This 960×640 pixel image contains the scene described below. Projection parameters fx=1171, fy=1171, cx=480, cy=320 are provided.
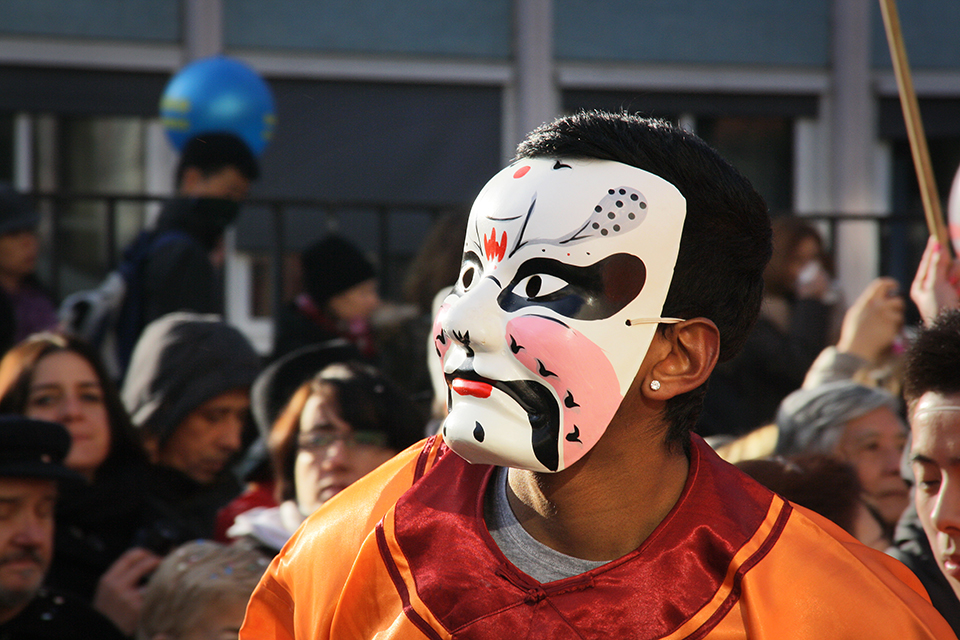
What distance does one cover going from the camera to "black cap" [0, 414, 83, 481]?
9.82ft

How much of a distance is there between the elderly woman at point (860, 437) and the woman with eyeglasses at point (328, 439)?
111 centimetres

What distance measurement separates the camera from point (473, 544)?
1.75m

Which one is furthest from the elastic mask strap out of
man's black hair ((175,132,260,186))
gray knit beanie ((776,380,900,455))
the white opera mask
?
man's black hair ((175,132,260,186))

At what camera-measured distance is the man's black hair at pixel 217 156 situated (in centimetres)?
459

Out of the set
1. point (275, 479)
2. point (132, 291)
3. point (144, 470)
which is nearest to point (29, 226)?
point (132, 291)

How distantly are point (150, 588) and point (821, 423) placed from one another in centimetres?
192

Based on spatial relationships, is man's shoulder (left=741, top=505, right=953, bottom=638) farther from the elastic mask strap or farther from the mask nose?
the mask nose

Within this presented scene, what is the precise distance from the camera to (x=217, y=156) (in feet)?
15.1

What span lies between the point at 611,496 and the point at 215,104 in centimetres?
378

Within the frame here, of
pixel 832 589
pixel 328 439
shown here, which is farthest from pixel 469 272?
pixel 328 439

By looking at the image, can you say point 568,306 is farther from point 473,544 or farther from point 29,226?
point 29,226

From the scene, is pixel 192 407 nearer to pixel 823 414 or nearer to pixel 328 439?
pixel 328 439

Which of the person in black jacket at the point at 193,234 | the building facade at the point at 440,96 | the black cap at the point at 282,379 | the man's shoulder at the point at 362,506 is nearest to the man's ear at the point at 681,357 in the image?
the man's shoulder at the point at 362,506

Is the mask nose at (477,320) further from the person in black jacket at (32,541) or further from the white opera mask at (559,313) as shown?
the person in black jacket at (32,541)
